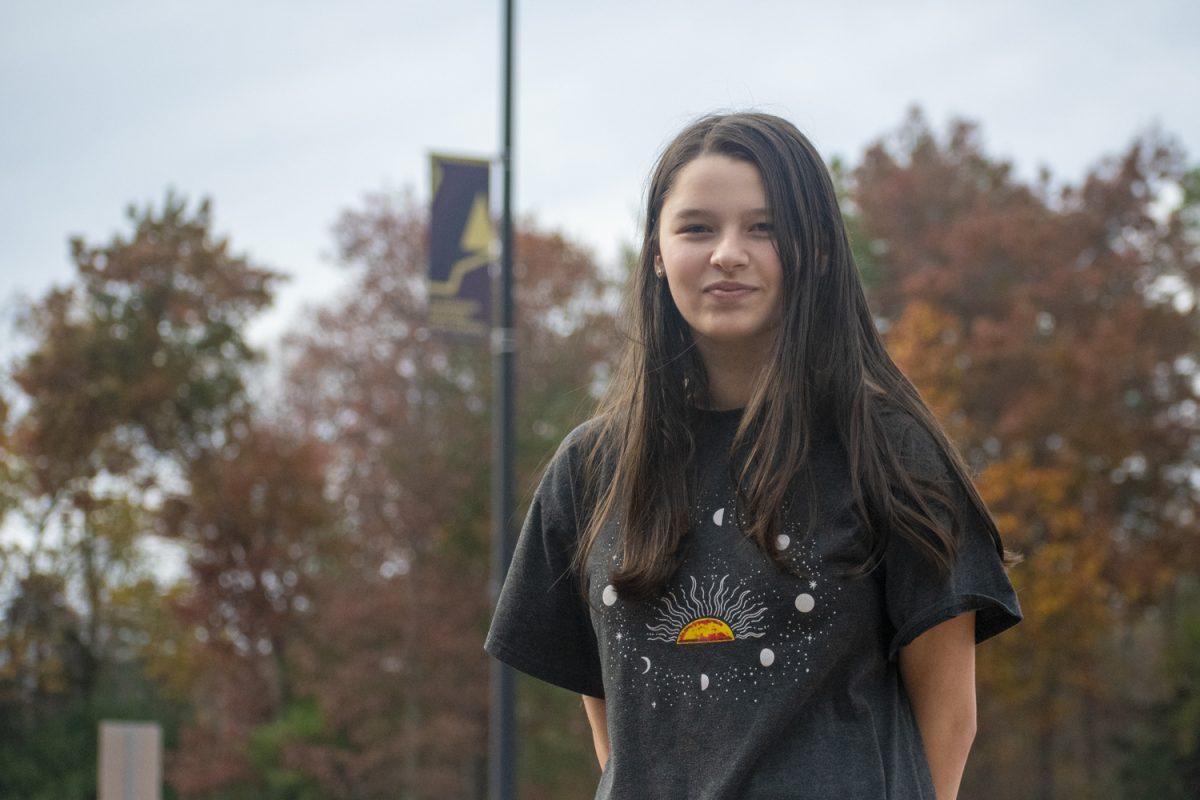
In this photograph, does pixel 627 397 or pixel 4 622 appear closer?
pixel 627 397

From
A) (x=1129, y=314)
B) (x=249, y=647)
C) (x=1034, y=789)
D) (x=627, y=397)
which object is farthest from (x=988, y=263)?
(x=627, y=397)

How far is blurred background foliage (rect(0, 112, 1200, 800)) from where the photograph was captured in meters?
21.1

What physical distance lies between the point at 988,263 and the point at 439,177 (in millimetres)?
14854

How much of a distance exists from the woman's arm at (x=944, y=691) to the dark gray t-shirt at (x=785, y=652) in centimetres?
3

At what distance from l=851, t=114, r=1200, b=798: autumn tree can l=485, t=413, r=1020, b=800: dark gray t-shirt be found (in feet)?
60.7

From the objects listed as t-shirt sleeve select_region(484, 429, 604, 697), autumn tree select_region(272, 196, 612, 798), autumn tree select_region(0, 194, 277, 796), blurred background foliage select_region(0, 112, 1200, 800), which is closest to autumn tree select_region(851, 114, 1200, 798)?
blurred background foliage select_region(0, 112, 1200, 800)

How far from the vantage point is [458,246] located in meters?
10.3

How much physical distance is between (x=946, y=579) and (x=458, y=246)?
28.0 ft

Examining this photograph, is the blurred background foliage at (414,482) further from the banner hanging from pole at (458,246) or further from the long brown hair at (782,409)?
the long brown hair at (782,409)

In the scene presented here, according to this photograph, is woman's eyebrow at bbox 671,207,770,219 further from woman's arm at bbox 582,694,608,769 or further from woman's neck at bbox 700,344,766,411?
woman's arm at bbox 582,694,608,769

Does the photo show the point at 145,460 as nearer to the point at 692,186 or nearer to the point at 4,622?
the point at 4,622

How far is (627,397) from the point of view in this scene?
2326 mm

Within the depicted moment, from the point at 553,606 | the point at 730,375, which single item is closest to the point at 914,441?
the point at 730,375

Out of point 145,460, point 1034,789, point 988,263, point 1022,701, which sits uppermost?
point 988,263
